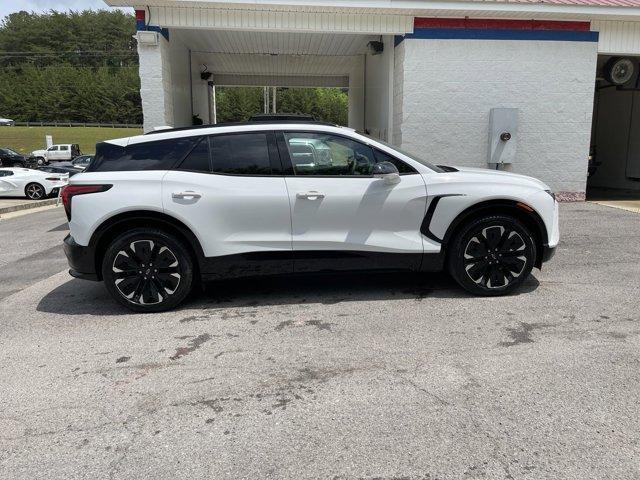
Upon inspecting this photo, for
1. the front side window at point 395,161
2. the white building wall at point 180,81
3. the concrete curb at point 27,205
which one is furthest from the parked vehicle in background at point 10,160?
the front side window at point 395,161

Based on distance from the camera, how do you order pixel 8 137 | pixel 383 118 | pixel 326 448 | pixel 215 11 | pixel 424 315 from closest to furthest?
pixel 326 448, pixel 424 315, pixel 215 11, pixel 383 118, pixel 8 137

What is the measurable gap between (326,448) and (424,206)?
106 inches

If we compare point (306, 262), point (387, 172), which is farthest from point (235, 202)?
point (387, 172)

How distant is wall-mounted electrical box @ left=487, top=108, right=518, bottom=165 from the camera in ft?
35.6

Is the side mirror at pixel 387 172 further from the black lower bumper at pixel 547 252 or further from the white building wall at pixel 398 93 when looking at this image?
the white building wall at pixel 398 93

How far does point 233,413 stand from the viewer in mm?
2977

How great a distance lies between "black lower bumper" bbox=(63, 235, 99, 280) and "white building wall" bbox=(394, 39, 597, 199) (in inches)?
313

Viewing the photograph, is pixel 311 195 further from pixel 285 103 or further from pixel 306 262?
pixel 285 103

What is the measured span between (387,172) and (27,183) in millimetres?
17223

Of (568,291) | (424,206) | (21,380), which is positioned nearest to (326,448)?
(21,380)

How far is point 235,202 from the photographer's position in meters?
4.57

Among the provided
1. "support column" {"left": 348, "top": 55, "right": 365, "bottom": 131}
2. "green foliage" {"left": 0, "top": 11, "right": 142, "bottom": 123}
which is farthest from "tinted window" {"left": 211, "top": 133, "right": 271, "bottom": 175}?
"green foliage" {"left": 0, "top": 11, "right": 142, "bottom": 123}

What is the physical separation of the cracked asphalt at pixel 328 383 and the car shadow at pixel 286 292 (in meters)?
0.04

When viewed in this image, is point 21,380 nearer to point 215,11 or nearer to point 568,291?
point 568,291
